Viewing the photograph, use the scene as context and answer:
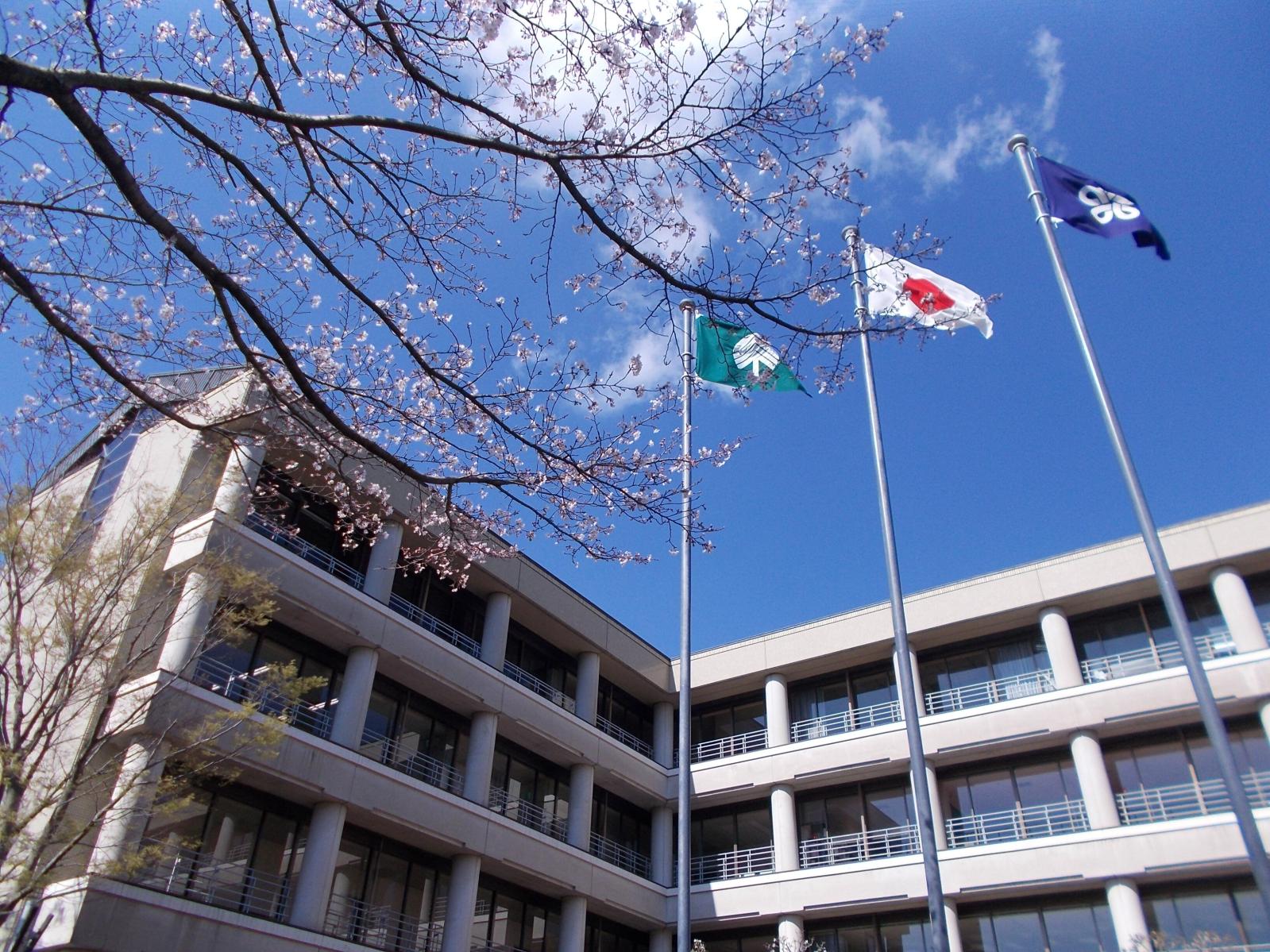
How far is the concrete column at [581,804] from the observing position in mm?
20875

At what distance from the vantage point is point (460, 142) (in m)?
5.77

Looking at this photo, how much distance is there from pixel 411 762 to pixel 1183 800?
14722 millimetres

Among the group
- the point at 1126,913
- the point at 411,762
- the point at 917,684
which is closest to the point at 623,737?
the point at 411,762

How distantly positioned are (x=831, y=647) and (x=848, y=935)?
20.7 feet

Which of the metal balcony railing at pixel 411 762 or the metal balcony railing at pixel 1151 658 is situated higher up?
the metal balcony railing at pixel 1151 658

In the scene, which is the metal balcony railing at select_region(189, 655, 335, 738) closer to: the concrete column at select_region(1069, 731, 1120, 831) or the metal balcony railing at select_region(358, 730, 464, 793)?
the metal balcony railing at select_region(358, 730, 464, 793)

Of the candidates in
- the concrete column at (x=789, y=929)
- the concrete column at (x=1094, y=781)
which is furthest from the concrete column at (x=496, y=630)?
the concrete column at (x=1094, y=781)

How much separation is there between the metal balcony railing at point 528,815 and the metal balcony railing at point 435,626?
3.05 m

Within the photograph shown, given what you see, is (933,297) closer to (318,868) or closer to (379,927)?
(318,868)

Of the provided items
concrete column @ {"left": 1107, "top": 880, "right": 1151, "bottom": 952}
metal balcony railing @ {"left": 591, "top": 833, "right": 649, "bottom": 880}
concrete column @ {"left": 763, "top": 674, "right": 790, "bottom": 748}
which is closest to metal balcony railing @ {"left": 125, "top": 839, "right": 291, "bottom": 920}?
metal balcony railing @ {"left": 591, "top": 833, "right": 649, "bottom": 880}

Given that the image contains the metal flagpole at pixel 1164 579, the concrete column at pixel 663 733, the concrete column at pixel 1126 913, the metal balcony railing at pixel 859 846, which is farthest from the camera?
the concrete column at pixel 663 733

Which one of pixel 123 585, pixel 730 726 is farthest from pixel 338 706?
pixel 730 726

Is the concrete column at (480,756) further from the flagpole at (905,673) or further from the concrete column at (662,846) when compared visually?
the flagpole at (905,673)

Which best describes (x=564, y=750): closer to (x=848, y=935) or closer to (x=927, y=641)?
(x=848, y=935)
